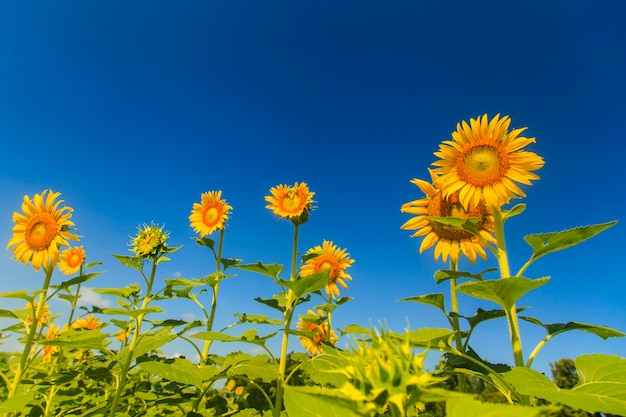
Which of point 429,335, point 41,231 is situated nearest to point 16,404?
point 41,231

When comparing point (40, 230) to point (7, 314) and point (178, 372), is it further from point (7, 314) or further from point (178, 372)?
point (178, 372)

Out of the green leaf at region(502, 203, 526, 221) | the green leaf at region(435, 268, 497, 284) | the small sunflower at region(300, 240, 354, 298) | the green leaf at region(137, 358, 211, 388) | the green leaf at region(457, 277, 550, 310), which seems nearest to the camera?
the green leaf at region(457, 277, 550, 310)

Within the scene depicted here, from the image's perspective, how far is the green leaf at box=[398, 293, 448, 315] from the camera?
2695mm

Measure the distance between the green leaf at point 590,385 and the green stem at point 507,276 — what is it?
0.97 ft

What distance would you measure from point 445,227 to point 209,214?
4510 millimetres

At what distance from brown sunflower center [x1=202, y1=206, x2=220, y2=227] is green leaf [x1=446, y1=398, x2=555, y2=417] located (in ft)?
20.2

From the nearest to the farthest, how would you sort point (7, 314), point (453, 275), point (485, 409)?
point (485, 409), point (453, 275), point (7, 314)

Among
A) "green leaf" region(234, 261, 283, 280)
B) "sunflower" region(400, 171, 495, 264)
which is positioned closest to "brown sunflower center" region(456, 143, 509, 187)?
"sunflower" region(400, 171, 495, 264)

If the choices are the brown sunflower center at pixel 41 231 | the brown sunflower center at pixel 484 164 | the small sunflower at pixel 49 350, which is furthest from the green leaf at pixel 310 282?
the small sunflower at pixel 49 350

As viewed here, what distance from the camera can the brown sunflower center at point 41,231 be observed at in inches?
195

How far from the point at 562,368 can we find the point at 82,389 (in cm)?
4029

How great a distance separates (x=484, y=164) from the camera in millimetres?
3395

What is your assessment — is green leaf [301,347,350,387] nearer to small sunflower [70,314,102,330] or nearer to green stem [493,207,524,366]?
green stem [493,207,524,366]

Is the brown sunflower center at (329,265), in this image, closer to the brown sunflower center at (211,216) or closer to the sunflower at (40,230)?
→ the brown sunflower center at (211,216)
